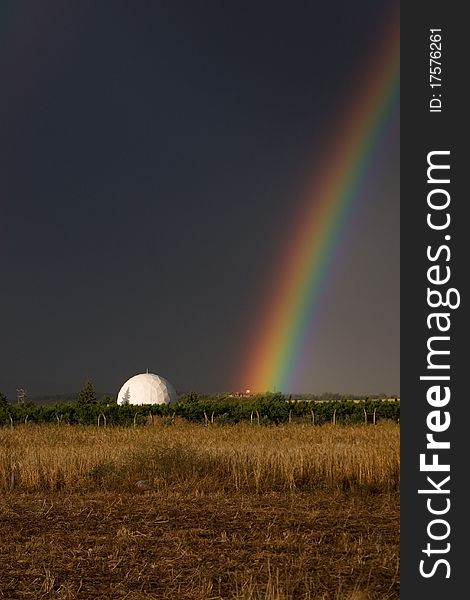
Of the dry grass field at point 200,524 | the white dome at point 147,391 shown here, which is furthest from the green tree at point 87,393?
the dry grass field at point 200,524

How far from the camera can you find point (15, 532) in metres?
10.1

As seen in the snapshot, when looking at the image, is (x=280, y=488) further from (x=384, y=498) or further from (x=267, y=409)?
(x=267, y=409)

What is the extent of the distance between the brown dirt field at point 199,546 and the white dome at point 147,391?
35.2 meters

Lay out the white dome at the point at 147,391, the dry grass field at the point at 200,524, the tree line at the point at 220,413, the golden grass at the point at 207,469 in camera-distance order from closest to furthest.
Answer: the dry grass field at the point at 200,524 < the golden grass at the point at 207,469 < the tree line at the point at 220,413 < the white dome at the point at 147,391

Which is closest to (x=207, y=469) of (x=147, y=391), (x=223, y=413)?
(x=223, y=413)

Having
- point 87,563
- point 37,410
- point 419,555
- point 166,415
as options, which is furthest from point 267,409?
point 419,555

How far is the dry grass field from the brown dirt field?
2 centimetres

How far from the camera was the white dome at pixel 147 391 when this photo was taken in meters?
48.2

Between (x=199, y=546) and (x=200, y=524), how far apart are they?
1383mm

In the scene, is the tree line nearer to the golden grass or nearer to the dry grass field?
the dry grass field

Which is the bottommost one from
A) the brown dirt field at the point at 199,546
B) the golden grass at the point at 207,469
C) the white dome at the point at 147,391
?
the brown dirt field at the point at 199,546

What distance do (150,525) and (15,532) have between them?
177cm

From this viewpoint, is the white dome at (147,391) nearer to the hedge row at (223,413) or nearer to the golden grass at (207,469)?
the hedge row at (223,413)

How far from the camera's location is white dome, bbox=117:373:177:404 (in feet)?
158
